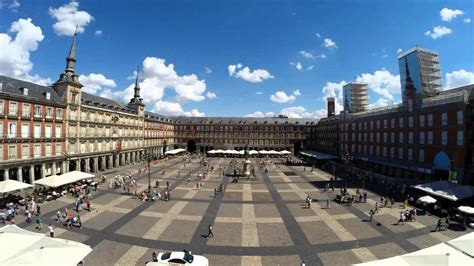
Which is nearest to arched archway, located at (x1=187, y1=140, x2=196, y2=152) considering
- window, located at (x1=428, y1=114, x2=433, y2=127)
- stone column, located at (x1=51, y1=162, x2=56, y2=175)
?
stone column, located at (x1=51, y1=162, x2=56, y2=175)

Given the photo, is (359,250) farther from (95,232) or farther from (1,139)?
(1,139)

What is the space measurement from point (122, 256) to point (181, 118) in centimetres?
10166

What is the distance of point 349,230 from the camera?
22.2m

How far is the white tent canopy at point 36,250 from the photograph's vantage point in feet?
37.3

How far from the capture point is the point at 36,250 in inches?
465

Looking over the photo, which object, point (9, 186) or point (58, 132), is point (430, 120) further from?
point (58, 132)

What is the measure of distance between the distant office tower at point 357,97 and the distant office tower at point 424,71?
25.8 m

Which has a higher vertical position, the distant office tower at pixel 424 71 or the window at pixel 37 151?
the distant office tower at pixel 424 71

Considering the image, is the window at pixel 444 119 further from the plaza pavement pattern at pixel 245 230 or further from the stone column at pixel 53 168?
the stone column at pixel 53 168

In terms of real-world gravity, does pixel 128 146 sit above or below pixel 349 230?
above

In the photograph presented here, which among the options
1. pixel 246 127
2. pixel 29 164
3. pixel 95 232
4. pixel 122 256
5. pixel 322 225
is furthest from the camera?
pixel 246 127

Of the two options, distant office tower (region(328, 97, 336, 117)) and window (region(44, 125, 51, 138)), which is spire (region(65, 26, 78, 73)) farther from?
distant office tower (region(328, 97, 336, 117))

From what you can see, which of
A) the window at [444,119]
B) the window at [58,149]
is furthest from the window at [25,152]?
the window at [444,119]

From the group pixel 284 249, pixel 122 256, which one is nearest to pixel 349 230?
pixel 284 249
